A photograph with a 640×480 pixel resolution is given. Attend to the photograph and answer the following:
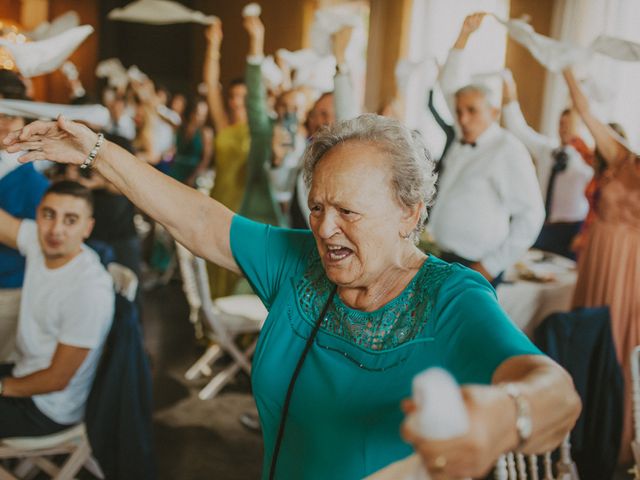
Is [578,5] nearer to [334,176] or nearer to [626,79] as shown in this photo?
[626,79]

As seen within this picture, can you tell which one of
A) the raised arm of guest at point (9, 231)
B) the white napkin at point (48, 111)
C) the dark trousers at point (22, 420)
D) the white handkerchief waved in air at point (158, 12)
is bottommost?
the dark trousers at point (22, 420)

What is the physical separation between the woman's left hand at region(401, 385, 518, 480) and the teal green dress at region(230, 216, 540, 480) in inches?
10.7

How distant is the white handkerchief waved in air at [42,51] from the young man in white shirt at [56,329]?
536mm

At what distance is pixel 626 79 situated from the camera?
5523mm

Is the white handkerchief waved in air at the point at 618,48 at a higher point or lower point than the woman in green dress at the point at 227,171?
higher

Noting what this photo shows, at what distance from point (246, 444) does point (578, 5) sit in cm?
470

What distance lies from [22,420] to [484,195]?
2093 millimetres

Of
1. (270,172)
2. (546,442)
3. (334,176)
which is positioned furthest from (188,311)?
(546,442)

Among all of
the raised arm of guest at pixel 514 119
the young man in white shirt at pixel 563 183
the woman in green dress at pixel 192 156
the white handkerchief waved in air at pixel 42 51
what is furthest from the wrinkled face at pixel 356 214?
the woman in green dress at pixel 192 156

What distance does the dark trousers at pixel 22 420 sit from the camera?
2.22 meters

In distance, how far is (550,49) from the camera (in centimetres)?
284

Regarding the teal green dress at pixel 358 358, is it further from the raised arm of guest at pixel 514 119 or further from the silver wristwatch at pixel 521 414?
the raised arm of guest at pixel 514 119

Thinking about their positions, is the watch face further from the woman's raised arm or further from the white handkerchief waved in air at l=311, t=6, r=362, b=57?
the white handkerchief waved in air at l=311, t=6, r=362, b=57

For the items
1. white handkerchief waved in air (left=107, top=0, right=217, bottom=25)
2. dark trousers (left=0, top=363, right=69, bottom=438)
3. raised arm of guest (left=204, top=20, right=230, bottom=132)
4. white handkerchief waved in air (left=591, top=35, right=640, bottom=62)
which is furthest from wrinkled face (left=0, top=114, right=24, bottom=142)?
white handkerchief waved in air (left=591, top=35, right=640, bottom=62)
